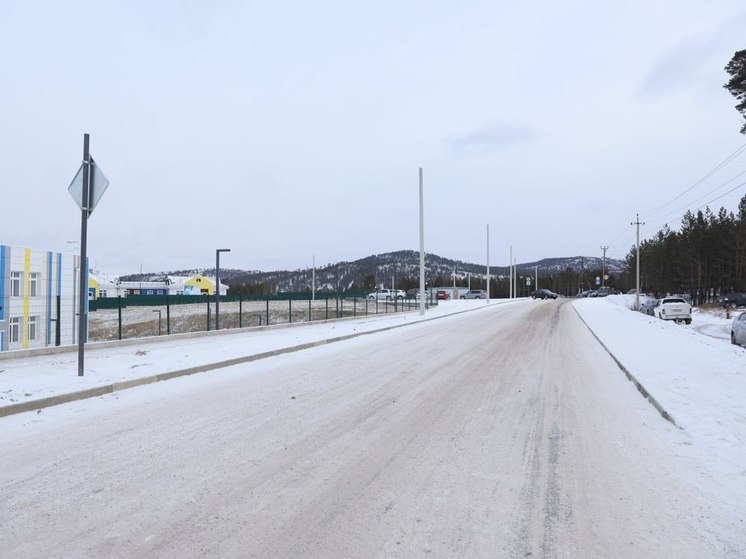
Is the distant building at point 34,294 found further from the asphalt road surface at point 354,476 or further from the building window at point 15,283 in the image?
the asphalt road surface at point 354,476

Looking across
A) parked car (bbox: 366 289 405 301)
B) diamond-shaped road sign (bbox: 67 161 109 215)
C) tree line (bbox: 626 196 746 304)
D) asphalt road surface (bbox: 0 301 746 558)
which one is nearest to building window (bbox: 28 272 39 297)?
diamond-shaped road sign (bbox: 67 161 109 215)

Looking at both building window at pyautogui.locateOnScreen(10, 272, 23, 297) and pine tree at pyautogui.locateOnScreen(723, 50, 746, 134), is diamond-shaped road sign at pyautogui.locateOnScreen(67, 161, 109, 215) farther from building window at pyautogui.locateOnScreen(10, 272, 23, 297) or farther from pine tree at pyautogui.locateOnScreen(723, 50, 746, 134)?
pine tree at pyautogui.locateOnScreen(723, 50, 746, 134)

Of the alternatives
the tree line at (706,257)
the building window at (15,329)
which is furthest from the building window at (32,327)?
the tree line at (706,257)

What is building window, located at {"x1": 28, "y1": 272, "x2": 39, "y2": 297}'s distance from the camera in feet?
82.0

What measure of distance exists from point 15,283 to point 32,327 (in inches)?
107

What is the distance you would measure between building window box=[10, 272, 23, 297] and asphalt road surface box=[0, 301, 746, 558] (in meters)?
19.1

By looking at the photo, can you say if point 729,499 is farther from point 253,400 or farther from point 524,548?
point 253,400

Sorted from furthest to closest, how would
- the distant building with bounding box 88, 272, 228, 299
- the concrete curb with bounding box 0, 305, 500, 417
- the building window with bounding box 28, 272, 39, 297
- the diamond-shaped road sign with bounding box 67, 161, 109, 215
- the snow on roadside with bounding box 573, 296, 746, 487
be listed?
the distant building with bounding box 88, 272, 228, 299 < the building window with bounding box 28, 272, 39, 297 < the diamond-shaped road sign with bounding box 67, 161, 109, 215 < the concrete curb with bounding box 0, 305, 500, 417 < the snow on roadside with bounding box 573, 296, 746, 487

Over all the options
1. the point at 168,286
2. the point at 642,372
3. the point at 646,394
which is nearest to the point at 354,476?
the point at 646,394

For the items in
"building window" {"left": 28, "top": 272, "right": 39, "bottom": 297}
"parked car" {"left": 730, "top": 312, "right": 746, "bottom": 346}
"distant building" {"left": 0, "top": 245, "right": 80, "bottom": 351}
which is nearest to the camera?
"parked car" {"left": 730, "top": 312, "right": 746, "bottom": 346}

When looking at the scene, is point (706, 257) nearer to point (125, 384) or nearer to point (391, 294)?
point (391, 294)

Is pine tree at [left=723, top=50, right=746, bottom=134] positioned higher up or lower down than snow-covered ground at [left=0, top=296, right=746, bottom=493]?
higher up

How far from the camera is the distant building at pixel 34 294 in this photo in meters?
23.4

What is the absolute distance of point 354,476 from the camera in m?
4.86
